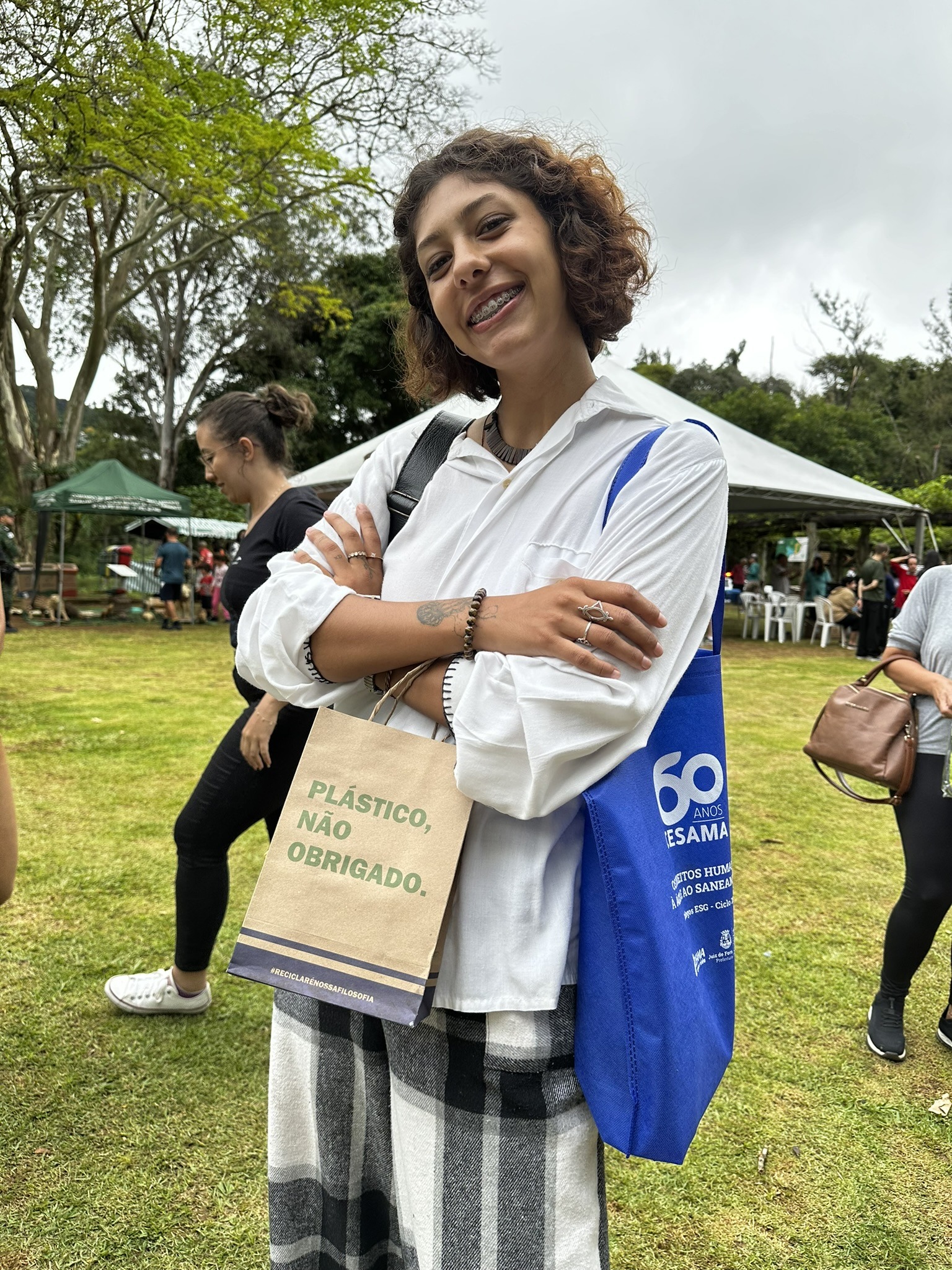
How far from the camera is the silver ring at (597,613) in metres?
1.13

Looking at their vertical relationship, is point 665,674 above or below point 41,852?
above

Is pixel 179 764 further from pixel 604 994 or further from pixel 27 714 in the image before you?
pixel 604 994

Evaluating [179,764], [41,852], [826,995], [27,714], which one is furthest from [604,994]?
[27,714]

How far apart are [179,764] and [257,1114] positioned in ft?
13.3

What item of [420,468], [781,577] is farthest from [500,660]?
[781,577]

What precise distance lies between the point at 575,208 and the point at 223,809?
195cm

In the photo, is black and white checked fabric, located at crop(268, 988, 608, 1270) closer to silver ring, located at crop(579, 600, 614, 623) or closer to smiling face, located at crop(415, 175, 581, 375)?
silver ring, located at crop(579, 600, 614, 623)

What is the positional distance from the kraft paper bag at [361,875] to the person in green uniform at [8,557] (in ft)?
47.1

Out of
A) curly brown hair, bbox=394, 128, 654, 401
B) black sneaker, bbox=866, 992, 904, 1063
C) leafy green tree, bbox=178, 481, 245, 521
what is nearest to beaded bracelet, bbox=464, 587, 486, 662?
curly brown hair, bbox=394, 128, 654, 401

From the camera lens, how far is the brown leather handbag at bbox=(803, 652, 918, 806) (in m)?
2.90

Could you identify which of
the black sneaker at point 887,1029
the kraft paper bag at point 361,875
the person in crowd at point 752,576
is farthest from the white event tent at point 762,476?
the kraft paper bag at point 361,875

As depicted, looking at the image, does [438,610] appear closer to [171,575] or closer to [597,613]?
[597,613]

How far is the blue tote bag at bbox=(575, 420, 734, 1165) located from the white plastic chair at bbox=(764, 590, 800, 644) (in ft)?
56.9

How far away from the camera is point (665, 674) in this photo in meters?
1.16
